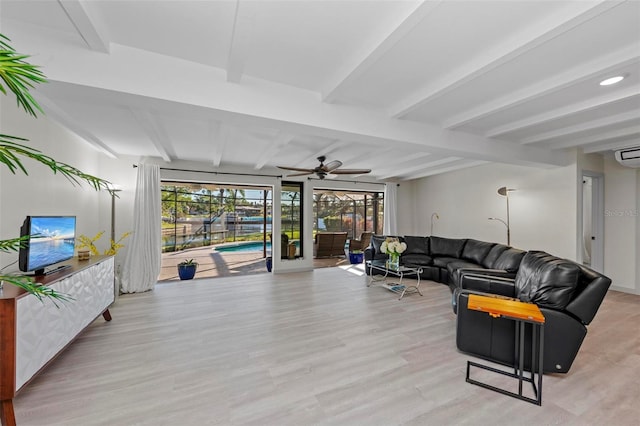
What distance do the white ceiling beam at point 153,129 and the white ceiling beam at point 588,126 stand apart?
5076 mm

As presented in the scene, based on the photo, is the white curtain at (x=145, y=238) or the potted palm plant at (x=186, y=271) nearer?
the white curtain at (x=145, y=238)

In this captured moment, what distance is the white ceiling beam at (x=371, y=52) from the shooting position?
4.92ft

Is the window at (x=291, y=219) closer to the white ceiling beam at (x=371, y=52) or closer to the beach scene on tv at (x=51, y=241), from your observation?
the beach scene on tv at (x=51, y=241)

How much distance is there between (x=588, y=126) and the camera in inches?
128

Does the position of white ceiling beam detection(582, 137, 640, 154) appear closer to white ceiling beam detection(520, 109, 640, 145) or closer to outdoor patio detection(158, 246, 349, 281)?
white ceiling beam detection(520, 109, 640, 145)

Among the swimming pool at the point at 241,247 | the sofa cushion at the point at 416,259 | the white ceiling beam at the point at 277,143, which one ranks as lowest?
the swimming pool at the point at 241,247

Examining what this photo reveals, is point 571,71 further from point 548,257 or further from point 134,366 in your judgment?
point 134,366

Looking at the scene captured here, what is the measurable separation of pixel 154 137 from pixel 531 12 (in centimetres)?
405

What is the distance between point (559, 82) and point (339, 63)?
191cm

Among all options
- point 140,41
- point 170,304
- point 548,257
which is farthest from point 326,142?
point 170,304

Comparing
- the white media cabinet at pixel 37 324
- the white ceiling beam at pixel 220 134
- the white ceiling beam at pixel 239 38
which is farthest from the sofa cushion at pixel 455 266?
the white media cabinet at pixel 37 324

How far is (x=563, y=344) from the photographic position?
2164 mm

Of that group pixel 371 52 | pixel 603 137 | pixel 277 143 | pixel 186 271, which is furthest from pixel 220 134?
pixel 603 137

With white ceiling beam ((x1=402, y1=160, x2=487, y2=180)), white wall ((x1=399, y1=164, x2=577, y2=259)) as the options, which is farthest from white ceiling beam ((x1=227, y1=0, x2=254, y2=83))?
white wall ((x1=399, y1=164, x2=577, y2=259))
